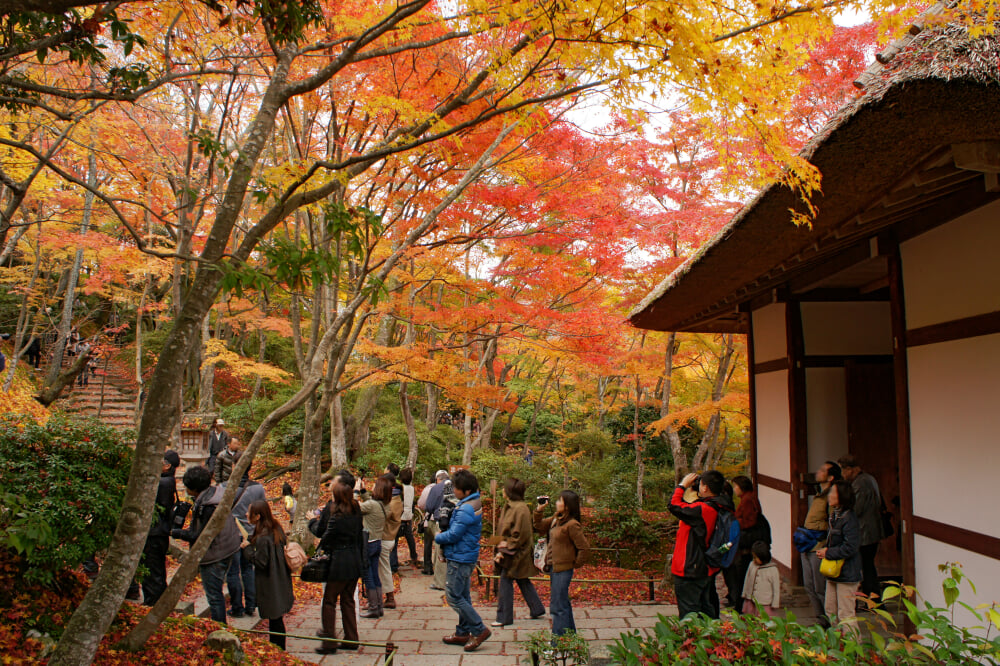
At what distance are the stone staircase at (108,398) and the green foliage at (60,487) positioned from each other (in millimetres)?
11163

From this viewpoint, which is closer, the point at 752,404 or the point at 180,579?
the point at 180,579

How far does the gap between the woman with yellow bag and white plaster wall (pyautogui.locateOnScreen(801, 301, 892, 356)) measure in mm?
2426

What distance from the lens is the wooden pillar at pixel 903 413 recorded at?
426 centimetres

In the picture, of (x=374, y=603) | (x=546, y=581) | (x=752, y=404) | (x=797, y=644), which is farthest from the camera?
(x=546, y=581)

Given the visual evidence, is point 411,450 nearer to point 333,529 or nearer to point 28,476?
point 333,529

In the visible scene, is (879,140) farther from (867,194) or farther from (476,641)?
(476,641)

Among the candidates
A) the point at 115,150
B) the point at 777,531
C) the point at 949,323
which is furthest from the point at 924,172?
the point at 115,150

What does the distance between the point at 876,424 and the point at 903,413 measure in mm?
2365

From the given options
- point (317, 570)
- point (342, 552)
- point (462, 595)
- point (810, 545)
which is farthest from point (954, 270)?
point (317, 570)

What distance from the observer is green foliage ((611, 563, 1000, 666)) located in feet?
8.32

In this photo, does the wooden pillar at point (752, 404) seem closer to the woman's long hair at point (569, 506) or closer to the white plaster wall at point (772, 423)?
the white plaster wall at point (772, 423)

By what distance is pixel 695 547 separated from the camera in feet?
14.9

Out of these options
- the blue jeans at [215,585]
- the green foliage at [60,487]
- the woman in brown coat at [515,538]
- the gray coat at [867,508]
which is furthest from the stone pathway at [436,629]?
the green foliage at [60,487]

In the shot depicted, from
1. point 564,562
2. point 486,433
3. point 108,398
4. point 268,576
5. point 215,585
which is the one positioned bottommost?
point 215,585
